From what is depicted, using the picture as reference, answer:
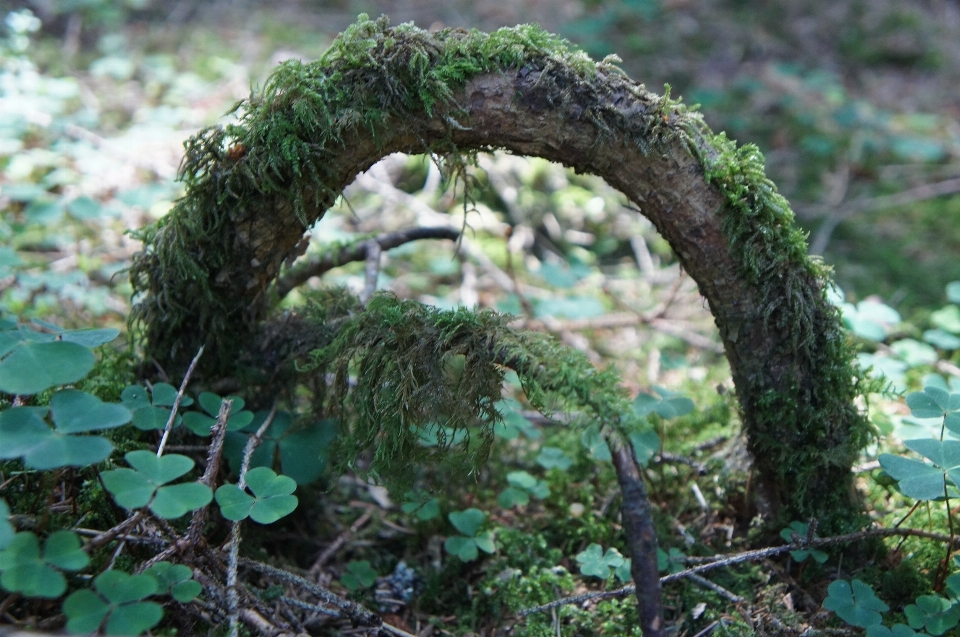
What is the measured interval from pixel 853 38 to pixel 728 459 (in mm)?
6235

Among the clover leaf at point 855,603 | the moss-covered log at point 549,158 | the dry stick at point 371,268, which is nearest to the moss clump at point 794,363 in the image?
the moss-covered log at point 549,158

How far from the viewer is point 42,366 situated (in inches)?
59.4

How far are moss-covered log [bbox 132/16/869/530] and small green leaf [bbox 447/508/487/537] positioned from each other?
88cm

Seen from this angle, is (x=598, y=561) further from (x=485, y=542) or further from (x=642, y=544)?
(x=642, y=544)

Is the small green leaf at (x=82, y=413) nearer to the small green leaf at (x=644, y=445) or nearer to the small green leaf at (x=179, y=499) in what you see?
the small green leaf at (x=179, y=499)

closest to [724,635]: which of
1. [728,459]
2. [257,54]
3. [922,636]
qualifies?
[922,636]

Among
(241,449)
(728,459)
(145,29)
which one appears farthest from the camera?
(145,29)

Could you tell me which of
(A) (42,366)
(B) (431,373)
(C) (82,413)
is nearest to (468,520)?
(B) (431,373)

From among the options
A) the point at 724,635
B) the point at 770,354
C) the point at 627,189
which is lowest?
the point at 724,635

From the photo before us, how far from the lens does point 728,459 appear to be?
7.50 ft

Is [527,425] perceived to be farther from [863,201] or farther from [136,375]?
[863,201]

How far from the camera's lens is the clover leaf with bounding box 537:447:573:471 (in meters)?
2.40

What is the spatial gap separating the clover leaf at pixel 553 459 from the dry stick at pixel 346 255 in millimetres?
844

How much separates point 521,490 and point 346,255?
1.02m
